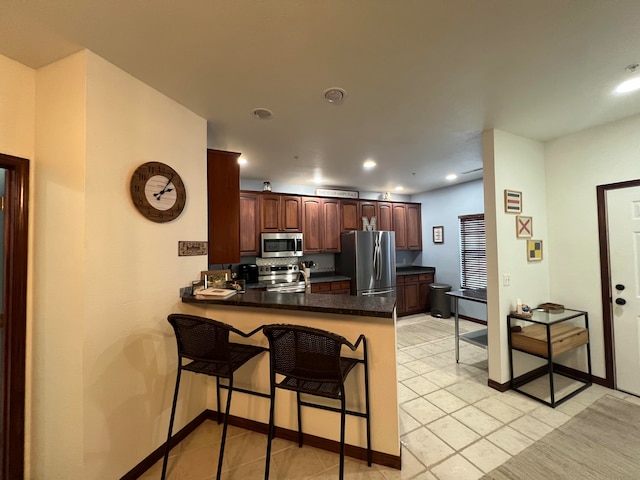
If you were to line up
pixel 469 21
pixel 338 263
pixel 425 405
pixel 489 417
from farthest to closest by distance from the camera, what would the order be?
pixel 338 263 < pixel 425 405 < pixel 489 417 < pixel 469 21

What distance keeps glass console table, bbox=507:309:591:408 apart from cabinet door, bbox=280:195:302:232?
10.9 ft

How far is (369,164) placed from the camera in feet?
12.6

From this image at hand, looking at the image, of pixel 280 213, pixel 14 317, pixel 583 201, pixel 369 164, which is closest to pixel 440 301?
pixel 583 201

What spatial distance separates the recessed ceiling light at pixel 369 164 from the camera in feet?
12.3

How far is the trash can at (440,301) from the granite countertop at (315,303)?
3.92 m

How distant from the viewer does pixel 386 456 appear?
1741 millimetres

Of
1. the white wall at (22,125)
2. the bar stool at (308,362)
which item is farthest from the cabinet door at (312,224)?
the white wall at (22,125)

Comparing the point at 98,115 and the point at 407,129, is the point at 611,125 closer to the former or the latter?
the point at 407,129

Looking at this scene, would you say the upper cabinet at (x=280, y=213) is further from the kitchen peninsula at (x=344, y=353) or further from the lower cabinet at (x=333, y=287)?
the kitchen peninsula at (x=344, y=353)

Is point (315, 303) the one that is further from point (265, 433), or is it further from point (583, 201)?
point (583, 201)

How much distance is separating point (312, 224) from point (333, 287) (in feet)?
4.01

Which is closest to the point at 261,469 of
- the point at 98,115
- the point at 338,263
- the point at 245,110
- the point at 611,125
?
the point at 98,115

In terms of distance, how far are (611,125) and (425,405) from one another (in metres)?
3.31

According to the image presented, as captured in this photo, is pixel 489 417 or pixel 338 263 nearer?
pixel 489 417
